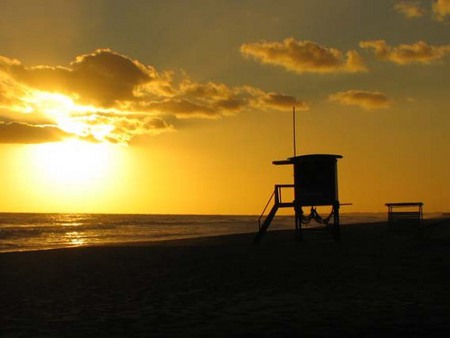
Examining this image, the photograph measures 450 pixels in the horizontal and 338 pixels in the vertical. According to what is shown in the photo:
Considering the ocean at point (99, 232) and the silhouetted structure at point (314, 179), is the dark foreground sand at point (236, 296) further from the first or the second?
the ocean at point (99, 232)

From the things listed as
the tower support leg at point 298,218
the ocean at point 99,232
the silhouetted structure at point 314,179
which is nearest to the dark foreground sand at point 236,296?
the silhouetted structure at point 314,179

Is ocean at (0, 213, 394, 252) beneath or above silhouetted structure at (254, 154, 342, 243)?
beneath

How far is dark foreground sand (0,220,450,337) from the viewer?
9656mm

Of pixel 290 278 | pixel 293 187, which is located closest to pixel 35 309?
pixel 290 278

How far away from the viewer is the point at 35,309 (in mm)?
12305

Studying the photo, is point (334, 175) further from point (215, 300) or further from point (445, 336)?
point (445, 336)

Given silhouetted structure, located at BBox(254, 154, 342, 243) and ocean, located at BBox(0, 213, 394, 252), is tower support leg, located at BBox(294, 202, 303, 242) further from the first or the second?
ocean, located at BBox(0, 213, 394, 252)

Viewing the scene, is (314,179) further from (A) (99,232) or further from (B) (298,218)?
(A) (99,232)

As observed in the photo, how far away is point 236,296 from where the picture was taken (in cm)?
1308

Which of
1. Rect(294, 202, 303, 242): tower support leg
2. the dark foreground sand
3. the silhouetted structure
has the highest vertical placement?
the silhouetted structure

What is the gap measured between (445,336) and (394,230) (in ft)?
99.1

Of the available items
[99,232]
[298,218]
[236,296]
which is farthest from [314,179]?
[99,232]

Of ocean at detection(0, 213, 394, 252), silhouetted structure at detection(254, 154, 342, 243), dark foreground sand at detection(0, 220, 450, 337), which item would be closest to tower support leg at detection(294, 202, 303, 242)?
silhouetted structure at detection(254, 154, 342, 243)

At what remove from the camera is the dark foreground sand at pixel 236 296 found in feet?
31.7
